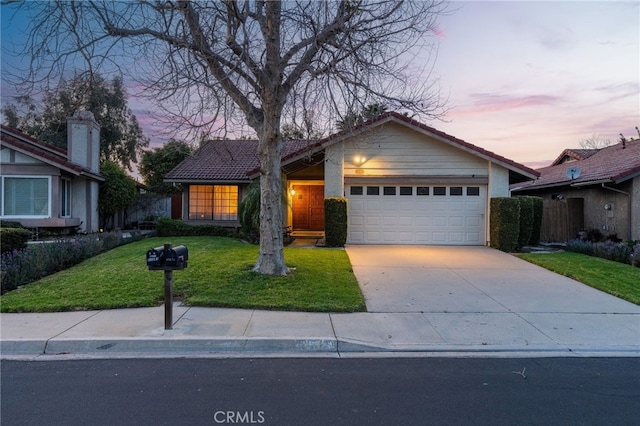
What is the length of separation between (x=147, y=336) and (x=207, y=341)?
869 millimetres

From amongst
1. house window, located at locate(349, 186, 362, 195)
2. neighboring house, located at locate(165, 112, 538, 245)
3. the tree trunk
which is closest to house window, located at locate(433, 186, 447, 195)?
neighboring house, located at locate(165, 112, 538, 245)

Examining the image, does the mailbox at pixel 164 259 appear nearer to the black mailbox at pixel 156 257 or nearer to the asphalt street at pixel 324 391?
the black mailbox at pixel 156 257

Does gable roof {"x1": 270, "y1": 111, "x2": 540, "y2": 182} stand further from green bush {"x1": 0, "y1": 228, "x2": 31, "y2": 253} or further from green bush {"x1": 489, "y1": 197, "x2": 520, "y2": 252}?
green bush {"x1": 0, "y1": 228, "x2": 31, "y2": 253}

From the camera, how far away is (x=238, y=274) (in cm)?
873

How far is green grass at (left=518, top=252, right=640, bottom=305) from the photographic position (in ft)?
27.2

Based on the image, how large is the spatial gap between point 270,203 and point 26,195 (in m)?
13.8

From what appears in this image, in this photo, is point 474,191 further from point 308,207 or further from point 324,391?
point 324,391

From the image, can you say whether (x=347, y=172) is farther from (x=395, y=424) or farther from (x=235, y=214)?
(x=395, y=424)

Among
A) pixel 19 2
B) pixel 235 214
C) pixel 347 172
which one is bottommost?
pixel 235 214

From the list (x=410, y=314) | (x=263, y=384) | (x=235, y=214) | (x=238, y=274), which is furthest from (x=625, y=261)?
(x=235, y=214)

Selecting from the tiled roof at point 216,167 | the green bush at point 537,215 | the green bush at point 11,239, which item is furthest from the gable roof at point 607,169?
the green bush at point 11,239

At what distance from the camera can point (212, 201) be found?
63.3ft

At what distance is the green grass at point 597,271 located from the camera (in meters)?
8.30

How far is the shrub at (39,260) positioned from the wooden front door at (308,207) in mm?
10525
